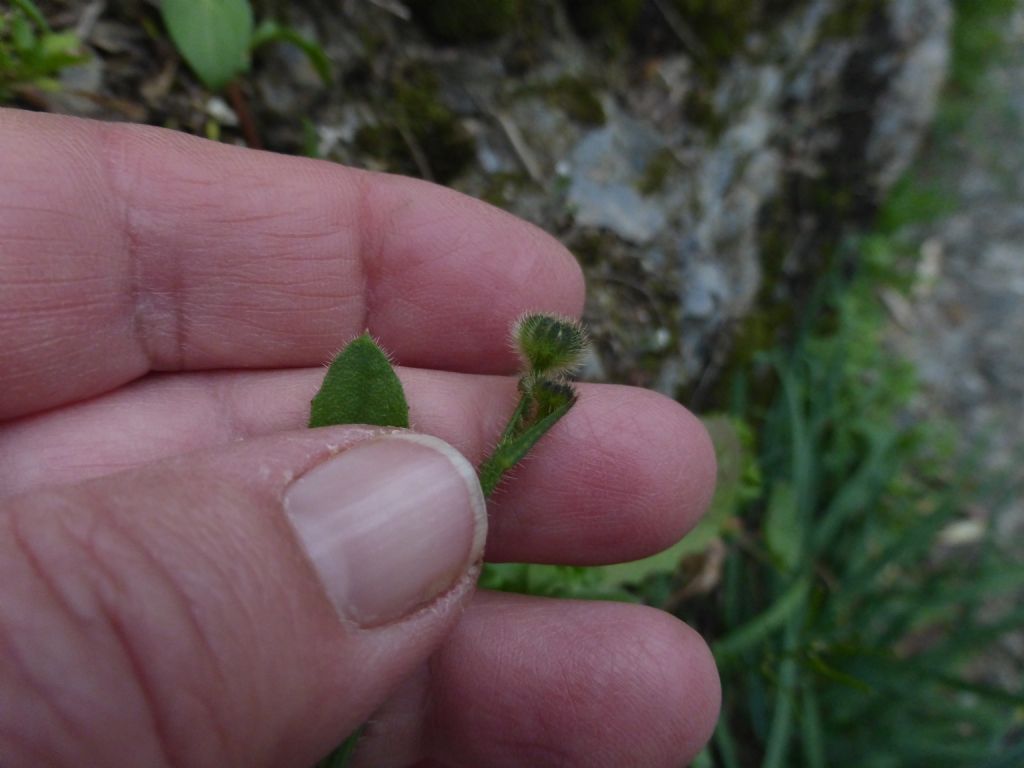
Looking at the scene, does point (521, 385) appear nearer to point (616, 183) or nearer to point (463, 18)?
point (616, 183)

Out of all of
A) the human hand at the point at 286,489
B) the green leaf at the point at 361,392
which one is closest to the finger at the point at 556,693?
the human hand at the point at 286,489

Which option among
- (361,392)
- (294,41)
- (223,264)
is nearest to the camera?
(361,392)

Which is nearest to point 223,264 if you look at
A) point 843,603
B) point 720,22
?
point 720,22

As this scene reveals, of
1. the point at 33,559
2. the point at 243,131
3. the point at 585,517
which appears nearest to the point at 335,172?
the point at 243,131

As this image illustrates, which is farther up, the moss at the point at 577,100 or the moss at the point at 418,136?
the moss at the point at 577,100

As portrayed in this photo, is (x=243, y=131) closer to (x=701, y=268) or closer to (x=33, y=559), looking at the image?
(x=33, y=559)

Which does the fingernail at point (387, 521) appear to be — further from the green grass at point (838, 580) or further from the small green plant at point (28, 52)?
the small green plant at point (28, 52)

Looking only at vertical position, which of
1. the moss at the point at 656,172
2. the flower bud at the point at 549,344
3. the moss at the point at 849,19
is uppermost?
the moss at the point at 849,19

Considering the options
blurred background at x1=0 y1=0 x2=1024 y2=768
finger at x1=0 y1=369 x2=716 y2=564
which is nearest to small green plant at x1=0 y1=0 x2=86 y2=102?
blurred background at x1=0 y1=0 x2=1024 y2=768
